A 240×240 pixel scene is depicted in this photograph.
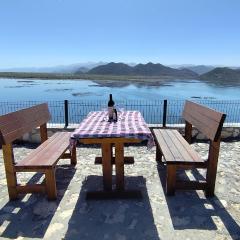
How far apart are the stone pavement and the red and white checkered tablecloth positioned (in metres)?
0.89

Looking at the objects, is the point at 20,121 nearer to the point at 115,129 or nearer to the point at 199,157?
the point at 115,129

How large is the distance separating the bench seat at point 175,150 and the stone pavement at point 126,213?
1.90 ft

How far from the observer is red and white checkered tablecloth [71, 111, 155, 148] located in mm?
3756

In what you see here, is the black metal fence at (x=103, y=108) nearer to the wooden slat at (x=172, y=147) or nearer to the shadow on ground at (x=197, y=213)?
the wooden slat at (x=172, y=147)

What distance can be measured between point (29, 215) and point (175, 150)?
2266mm

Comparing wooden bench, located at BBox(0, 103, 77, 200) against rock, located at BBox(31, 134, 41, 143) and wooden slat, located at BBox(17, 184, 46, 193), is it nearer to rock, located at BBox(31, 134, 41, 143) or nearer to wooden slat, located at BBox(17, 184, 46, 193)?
wooden slat, located at BBox(17, 184, 46, 193)

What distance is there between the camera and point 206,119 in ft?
14.7

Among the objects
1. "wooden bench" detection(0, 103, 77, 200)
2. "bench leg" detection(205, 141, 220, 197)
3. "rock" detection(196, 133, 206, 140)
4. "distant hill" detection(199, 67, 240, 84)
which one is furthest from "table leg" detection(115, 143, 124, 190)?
"distant hill" detection(199, 67, 240, 84)

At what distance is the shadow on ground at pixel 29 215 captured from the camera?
331 centimetres

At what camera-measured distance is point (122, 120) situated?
4.60m

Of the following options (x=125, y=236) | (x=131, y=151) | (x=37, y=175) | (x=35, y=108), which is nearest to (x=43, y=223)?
(x=125, y=236)

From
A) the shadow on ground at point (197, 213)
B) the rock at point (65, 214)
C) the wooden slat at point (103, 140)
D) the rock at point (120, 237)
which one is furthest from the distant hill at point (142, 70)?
the rock at point (120, 237)

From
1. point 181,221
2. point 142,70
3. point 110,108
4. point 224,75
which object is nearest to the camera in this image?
point 181,221

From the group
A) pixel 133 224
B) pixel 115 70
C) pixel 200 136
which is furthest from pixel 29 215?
pixel 115 70
